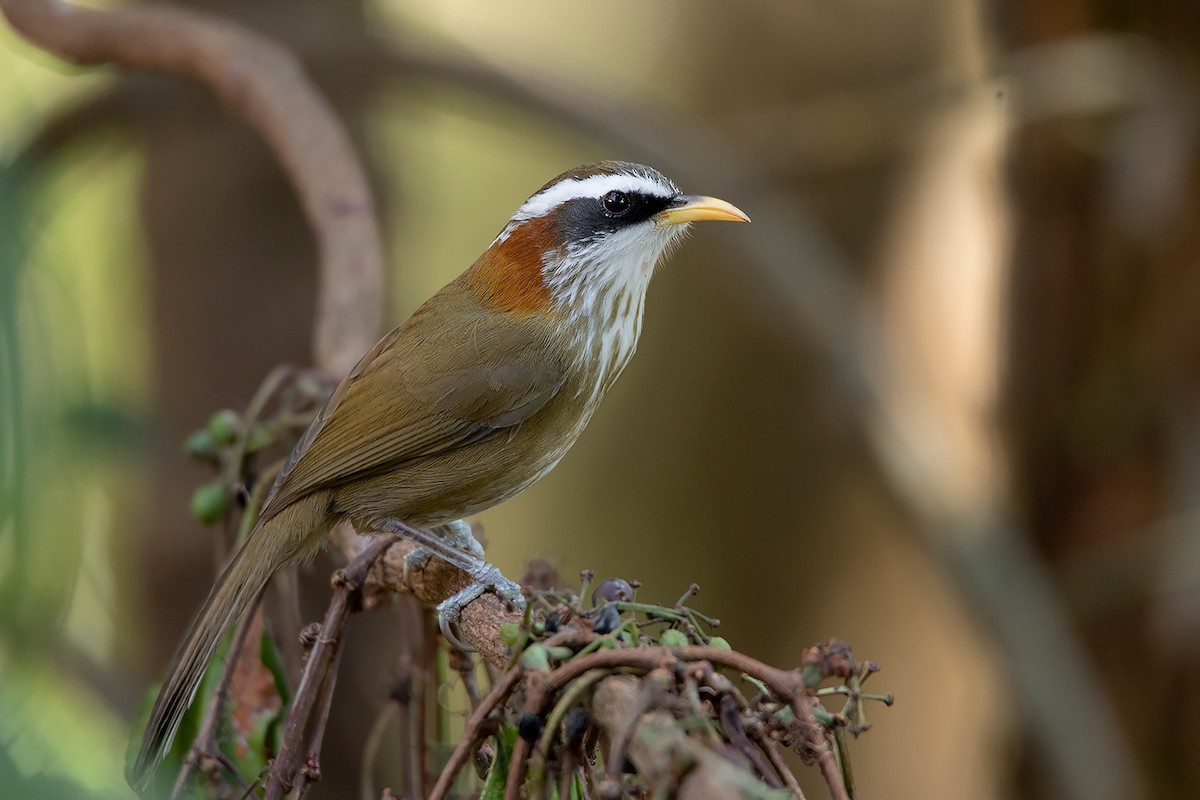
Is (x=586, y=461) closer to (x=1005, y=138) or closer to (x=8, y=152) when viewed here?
(x=1005, y=138)

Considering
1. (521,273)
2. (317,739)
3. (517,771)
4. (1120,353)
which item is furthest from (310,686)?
(1120,353)

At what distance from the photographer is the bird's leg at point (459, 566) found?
7.59 feet

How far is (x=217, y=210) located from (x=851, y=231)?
13.5 ft

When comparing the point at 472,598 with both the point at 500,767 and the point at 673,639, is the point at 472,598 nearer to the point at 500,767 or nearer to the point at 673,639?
the point at 500,767

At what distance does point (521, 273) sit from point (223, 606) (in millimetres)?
1154

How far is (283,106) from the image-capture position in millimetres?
3717

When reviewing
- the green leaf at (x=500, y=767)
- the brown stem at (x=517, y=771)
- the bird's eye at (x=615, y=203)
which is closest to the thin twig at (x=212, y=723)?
the green leaf at (x=500, y=767)

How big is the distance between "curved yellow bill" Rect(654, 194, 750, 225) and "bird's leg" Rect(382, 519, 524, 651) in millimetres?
987

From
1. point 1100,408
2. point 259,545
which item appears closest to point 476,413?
point 259,545

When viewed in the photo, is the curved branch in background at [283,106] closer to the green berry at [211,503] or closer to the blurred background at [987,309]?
the blurred background at [987,309]

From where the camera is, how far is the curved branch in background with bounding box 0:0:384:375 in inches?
135

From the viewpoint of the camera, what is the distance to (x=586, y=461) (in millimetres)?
9094

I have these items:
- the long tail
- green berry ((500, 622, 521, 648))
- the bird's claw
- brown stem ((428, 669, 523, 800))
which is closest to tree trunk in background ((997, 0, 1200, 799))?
the bird's claw

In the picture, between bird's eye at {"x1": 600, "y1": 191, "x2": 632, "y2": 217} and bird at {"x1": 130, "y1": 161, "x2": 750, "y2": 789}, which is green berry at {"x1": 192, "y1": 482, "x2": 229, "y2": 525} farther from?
bird's eye at {"x1": 600, "y1": 191, "x2": 632, "y2": 217}
